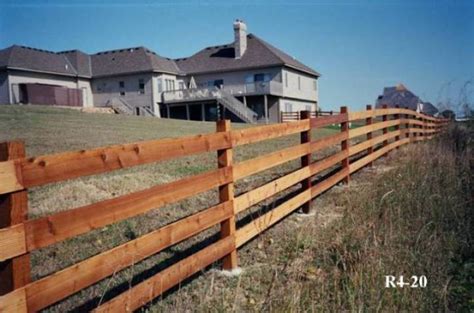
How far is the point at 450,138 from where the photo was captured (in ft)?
37.4

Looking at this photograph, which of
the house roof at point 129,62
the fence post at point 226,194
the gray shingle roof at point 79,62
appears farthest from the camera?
the gray shingle roof at point 79,62

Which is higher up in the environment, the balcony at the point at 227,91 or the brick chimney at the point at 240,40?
the brick chimney at the point at 240,40

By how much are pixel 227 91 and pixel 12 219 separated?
39.4 meters

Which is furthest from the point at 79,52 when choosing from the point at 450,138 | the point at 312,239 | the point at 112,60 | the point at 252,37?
the point at 312,239

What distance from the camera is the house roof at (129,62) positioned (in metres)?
41.3

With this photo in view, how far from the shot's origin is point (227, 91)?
134 ft

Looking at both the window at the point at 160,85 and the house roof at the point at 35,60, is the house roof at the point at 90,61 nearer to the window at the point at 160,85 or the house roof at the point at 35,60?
the house roof at the point at 35,60

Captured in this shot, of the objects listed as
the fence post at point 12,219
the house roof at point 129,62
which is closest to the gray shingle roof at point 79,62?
the house roof at point 129,62

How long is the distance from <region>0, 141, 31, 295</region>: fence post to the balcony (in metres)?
36.0

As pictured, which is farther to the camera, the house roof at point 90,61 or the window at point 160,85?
the window at point 160,85

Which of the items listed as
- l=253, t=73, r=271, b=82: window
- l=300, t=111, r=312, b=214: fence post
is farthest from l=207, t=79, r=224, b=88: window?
l=300, t=111, r=312, b=214: fence post

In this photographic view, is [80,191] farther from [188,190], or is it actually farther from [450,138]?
[450,138]

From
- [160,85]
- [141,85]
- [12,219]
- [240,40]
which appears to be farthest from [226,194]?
[240,40]

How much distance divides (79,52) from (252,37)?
18061 mm
